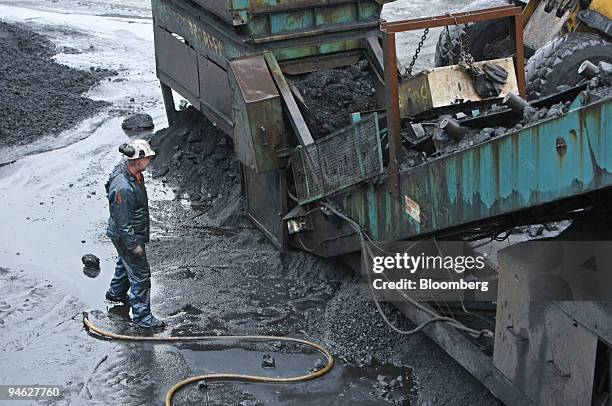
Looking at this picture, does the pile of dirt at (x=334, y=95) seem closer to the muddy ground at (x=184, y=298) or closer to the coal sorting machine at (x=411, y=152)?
the coal sorting machine at (x=411, y=152)

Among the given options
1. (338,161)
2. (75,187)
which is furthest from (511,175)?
(75,187)

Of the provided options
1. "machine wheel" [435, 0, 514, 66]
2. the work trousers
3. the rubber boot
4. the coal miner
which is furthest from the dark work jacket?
"machine wheel" [435, 0, 514, 66]

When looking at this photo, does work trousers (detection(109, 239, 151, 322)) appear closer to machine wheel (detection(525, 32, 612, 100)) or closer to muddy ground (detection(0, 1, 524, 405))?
muddy ground (detection(0, 1, 524, 405))

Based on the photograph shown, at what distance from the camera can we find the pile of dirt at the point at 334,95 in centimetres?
778

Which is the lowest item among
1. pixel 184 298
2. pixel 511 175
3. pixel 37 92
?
pixel 184 298

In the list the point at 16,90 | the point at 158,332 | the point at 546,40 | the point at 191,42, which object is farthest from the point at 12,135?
the point at 546,40

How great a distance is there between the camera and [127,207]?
697 cm

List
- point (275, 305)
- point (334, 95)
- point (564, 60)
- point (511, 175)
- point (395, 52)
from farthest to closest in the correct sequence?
point (564, 60) → point (334, 95) → point (275, 305) → point (395, 52) → point (511, 175)

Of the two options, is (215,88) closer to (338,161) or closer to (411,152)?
(338,161)

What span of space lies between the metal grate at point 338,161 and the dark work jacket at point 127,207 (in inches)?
49.1

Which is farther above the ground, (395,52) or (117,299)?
(395,52)

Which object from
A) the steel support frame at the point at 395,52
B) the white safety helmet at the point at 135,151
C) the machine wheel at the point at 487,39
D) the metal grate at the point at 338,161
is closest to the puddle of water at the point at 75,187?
the white safety helmet at the point at 135,151

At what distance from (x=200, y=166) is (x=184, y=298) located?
282 cm

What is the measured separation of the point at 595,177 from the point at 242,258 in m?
4.52
